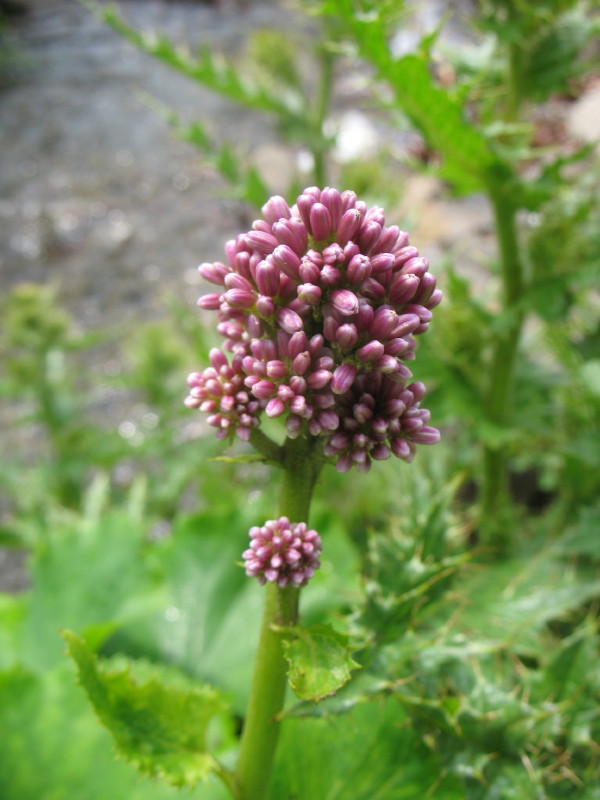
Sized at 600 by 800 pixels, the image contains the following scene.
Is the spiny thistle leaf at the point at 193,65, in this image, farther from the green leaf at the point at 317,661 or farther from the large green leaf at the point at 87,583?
the green leaf at the point at 317,661

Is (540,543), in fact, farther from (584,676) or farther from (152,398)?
(152,398)

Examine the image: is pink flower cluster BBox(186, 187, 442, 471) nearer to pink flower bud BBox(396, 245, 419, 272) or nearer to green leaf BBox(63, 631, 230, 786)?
pink flower bud BBox(396, 245, 419, 272)

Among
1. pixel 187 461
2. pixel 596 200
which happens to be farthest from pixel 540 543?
pixel 187 461

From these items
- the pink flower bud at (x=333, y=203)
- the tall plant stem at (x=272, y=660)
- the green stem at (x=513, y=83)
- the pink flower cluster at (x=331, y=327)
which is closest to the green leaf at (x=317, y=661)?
the tall plant stem at (x=272, y=660)

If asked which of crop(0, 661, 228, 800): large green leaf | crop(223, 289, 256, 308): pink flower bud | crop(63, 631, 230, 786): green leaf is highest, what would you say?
crop(223, 289, 256, 308): pink flower bud

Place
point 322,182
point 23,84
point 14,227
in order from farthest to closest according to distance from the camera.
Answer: point 23,84 < point 14,227 < point 322,182

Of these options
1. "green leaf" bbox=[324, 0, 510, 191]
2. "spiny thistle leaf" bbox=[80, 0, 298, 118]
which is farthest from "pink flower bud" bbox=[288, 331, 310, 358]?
"spiny thistle leaf" bbox=[80, 0, 298, 118]

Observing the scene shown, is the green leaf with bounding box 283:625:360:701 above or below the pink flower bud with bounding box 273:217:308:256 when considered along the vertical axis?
below
